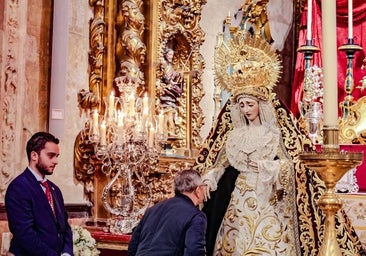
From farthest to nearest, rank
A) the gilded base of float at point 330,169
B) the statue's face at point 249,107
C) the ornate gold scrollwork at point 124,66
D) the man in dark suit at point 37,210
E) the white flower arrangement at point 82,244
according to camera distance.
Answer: the ornate gold scrollwork at point 124,66 < the statue's face at point 249,107 < the white flower arrangement at point 82,244 < the man in dark suit at point 37,210 < the gilded base of float at point 330,169

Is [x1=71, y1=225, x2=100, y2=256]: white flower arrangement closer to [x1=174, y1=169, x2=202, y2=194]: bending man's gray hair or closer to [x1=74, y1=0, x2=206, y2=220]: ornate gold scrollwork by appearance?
[x1=174, y1=169, x2=202, y2=194]: bending man's gray hair

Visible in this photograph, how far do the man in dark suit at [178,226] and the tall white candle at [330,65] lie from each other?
1.37 metres

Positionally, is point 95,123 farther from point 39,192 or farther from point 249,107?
point 39,192

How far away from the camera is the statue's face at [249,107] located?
14.9ft

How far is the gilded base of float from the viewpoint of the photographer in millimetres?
2264

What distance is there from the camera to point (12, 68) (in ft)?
17.2

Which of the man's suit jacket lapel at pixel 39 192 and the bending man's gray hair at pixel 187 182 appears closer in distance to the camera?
the man's suit jacket lapel at pixel 39 192

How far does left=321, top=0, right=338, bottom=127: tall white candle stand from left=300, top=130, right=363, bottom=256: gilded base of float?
0.06 m

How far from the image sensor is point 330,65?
2.31m

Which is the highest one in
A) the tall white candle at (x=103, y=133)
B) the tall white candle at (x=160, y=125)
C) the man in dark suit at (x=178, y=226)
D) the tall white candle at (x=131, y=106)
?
the tall white candle at (x=131, y=106)

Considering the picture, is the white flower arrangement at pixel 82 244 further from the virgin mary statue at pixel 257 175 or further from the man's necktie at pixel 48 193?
the virgin mary statue at pixel 257 175

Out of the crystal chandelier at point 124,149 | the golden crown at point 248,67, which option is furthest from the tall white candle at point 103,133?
the golden crown at point 248,67

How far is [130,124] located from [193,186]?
215 centimetres

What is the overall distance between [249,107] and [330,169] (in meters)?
2.25
